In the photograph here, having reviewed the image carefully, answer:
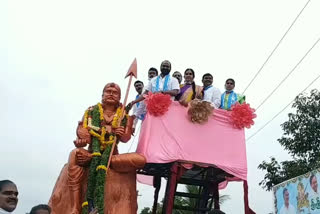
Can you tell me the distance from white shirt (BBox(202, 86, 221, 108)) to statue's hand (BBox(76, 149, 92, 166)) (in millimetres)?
2278

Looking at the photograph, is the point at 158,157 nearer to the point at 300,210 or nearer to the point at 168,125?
the point at 168,125

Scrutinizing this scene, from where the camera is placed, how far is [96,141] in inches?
234

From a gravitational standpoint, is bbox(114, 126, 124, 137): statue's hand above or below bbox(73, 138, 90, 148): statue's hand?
above

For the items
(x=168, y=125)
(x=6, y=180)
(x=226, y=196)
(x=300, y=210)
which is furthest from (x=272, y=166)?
(x=6, y=180)

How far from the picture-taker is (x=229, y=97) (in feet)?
23.8

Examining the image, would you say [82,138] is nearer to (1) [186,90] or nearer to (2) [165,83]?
(2) [165,83]

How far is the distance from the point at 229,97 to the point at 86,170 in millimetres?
2876

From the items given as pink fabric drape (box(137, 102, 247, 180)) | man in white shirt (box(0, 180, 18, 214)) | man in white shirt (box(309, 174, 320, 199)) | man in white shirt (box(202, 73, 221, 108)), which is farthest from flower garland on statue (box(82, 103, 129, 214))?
man in white shirt (box(309, 174, 320, 199))

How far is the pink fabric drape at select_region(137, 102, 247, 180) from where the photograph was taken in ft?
21.0

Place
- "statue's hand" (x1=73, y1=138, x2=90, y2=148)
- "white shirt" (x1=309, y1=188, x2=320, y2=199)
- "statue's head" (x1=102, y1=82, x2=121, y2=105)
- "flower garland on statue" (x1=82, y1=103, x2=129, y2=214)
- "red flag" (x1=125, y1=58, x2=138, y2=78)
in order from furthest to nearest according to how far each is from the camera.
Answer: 1. "white shirt" (x1=309, y1=188, x2=320, y2=199)
2. "red flag" (x1=125, y1=58, x2=138, y2=78)
3. "statue's head" (x1=102, y1=82, x2=121, y2=105)
4. "statue's hand" (x1=73, y1=138, x2=90, y2=148)
5. "flower garland on statue" (x1=82, y1=103, x2=129, y2=214)

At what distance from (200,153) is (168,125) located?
677 mm

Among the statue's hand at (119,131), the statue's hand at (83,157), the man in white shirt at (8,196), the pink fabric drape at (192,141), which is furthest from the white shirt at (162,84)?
the man in white shirt at (8,196)

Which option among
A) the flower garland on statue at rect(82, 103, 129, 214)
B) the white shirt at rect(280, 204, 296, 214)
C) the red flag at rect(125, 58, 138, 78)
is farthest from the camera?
the white shirt at rect(280, 204, 296, 214)

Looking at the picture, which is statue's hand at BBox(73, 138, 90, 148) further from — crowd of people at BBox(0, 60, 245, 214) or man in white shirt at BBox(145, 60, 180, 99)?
man in white shirt at BBox(145, 60, 180, 99)
